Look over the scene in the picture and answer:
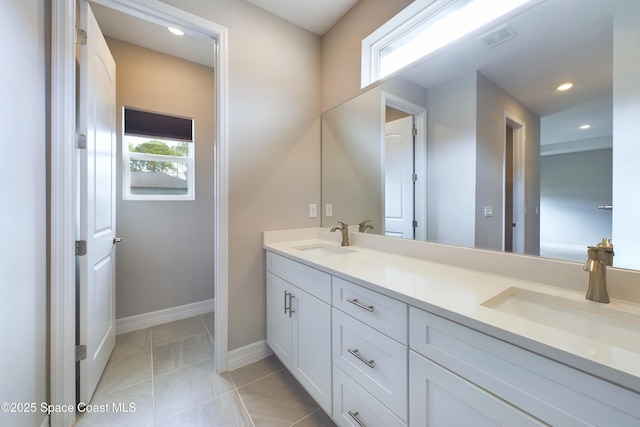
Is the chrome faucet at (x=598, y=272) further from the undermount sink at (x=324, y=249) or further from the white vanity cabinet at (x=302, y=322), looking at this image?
the undermount sink at (x=324, y=249)

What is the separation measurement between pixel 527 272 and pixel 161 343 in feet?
8.54

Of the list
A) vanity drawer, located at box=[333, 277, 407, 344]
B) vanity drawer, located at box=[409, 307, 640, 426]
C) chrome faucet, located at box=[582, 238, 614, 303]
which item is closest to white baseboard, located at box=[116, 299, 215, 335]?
vanity drawer, located at box=[333, 277, 407, 344]

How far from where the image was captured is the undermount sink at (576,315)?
69 cm

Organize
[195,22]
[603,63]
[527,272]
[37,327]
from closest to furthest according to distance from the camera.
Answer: [603,63] < [527,272] < [37,327] < [195,22]

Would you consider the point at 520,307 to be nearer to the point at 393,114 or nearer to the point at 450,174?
the point at 450,174

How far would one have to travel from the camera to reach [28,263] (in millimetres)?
1079

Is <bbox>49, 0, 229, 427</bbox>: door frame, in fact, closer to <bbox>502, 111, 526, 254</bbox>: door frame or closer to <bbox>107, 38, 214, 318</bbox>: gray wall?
<bbox>107, 38, 214, 318</bbox>: gray wall

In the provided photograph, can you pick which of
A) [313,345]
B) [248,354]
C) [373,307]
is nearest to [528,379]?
[373,307]

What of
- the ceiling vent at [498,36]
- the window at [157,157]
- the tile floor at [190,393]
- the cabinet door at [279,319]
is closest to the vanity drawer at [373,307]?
the cabinet door at [279,319]

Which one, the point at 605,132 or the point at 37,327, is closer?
the point at 605,132

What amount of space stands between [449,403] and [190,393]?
1528 millimetres

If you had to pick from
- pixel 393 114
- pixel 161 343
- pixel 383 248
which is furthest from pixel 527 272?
pixel 161 343

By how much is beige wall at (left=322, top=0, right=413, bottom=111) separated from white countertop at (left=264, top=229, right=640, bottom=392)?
4.38ft

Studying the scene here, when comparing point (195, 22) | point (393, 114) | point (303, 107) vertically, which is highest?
point (195, 22)
